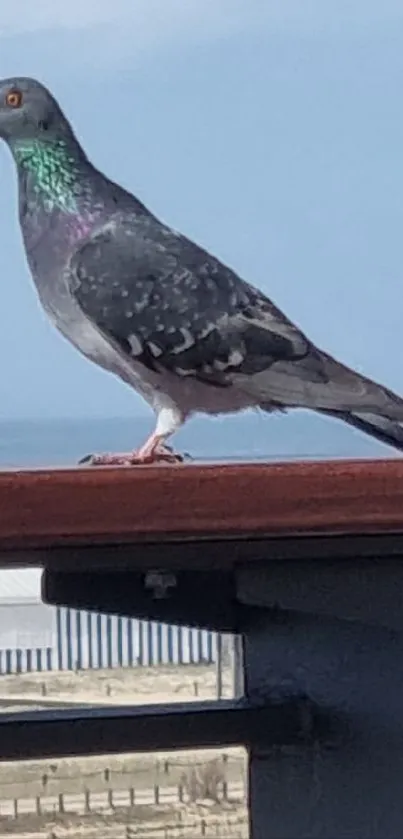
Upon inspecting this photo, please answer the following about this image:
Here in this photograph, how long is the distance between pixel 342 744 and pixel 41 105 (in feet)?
1.75

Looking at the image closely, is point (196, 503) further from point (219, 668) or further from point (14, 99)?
point (14, 99)

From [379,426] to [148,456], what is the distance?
112mm

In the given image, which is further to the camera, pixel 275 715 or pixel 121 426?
pixel 121 426

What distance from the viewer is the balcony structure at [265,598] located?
36 centimetres

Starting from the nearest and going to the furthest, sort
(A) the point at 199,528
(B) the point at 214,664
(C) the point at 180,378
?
1. (A) the point at 199,528
2. (B) the point at 214,664
3. (C) the point at 180,378

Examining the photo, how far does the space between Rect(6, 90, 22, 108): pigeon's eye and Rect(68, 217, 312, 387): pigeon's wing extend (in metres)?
0.10

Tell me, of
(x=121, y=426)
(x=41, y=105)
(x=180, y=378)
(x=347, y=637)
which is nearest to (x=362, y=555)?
(x=347, y=637)

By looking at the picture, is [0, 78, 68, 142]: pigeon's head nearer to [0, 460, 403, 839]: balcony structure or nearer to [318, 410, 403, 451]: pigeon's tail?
[318, 410, 403, 451]: pigeon's tail

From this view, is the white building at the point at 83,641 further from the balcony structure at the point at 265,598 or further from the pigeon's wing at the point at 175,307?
the pigeon's wing at the point at 175,307

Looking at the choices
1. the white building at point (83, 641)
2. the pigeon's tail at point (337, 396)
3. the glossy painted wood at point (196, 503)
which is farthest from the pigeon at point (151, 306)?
the glossy painted wood at point (196, 503)

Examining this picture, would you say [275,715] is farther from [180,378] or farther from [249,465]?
[180,378]

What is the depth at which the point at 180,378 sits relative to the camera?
79 cm

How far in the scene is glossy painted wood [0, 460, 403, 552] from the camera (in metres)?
0.36

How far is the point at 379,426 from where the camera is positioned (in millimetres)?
615
